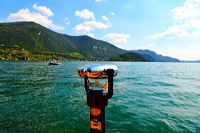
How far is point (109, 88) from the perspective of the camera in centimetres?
491

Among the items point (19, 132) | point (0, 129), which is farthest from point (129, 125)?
point (0, 129)

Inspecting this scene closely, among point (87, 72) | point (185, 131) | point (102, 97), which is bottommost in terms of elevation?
point (185, 131)

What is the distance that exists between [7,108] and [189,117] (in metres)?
15.0

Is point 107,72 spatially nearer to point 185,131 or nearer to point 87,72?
point 87,72

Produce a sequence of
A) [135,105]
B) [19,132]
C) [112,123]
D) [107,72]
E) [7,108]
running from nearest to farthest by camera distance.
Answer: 1. [107,72]
2. [19,132]
3. [112,123]
4. [7,108]
5. [135,105]

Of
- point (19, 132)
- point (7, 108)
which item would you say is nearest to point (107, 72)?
point (19, 132)

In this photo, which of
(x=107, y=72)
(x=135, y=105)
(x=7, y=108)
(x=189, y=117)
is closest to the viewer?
(x=107, y=72)

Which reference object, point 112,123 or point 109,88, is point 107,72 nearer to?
point 109,88

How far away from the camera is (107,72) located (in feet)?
15.9

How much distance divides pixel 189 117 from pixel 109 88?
14.5 m

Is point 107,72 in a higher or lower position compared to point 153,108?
higher

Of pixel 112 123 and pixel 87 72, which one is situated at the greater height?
pixel 87 72

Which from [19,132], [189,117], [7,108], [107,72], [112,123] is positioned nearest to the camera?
[107,72]

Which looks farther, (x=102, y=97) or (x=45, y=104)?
(x=45, y=104)
